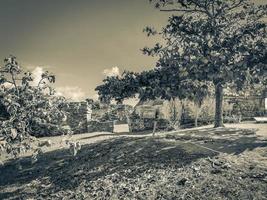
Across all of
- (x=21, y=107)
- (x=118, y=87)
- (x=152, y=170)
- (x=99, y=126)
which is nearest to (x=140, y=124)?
(x=99, y=126)

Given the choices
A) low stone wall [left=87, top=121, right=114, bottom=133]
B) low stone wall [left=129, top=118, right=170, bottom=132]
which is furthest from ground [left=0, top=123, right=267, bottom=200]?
low stone wall [left=129, top=118, right=170, bottom=132]

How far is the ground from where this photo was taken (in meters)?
11.1

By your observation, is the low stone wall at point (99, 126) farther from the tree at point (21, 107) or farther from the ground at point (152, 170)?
the tree at point (21, 107)

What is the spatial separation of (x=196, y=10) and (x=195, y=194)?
12.2 m

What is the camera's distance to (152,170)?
13.0 metres

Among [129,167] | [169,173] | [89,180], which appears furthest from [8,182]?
[169,173]

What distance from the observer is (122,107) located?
3522 cm

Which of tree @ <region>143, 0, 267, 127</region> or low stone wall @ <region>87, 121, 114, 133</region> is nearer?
tree @ <region>143, 0, 267, 127</region>

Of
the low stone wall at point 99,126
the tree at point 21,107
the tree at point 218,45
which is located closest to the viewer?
the tree at point 21,107

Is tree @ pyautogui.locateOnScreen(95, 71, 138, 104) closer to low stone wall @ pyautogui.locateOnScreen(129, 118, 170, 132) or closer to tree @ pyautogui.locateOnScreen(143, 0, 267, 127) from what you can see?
tree @ pyautogui.locateOnScreen(143, 0, 267, 127)

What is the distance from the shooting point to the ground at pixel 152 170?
1106 centimetres

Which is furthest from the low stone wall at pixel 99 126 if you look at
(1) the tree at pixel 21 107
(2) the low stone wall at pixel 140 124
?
(1) the tree at pixel 21 107

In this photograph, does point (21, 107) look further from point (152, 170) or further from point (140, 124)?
point (140, 124)

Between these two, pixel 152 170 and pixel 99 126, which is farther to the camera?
pixel 99 126
